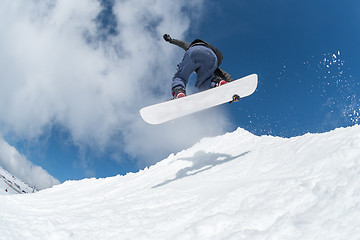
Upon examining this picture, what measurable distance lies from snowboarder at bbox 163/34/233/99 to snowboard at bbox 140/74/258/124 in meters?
0.23

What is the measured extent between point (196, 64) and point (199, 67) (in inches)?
7.8

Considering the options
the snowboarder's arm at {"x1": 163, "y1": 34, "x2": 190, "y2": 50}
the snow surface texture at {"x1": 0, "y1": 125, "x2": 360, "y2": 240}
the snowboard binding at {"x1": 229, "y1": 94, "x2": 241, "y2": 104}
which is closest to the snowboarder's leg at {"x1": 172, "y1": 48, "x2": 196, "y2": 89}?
the snowboarder's arm at {"x1": 163, "y1": 34, "x2": 190, "y2": 50}

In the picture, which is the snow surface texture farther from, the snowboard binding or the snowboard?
the snowboard

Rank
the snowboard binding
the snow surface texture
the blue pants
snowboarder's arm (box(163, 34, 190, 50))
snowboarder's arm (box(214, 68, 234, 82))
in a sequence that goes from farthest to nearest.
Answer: snowboarder's arm (box(214, 68, 234, 82))
snowboarder's arm (box(163, 34, 190, 50))
the snowboard binding
the blue pants
the snow surface texture

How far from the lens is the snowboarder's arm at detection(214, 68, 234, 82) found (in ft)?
21.8

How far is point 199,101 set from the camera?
642cm

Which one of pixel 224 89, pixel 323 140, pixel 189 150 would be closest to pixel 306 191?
pixel 323 140

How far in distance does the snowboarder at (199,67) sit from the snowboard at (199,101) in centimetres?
23

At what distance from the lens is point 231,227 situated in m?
2.32

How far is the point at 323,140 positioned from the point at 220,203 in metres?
2.77

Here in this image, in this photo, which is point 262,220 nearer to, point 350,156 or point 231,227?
point 231,227

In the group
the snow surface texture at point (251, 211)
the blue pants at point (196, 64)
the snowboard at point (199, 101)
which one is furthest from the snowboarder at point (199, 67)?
the snow surface texture at point (251, 211)

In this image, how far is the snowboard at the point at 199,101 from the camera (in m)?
6.11

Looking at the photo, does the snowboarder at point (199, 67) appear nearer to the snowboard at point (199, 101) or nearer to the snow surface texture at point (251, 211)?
the snowboard at point (199, 101)
